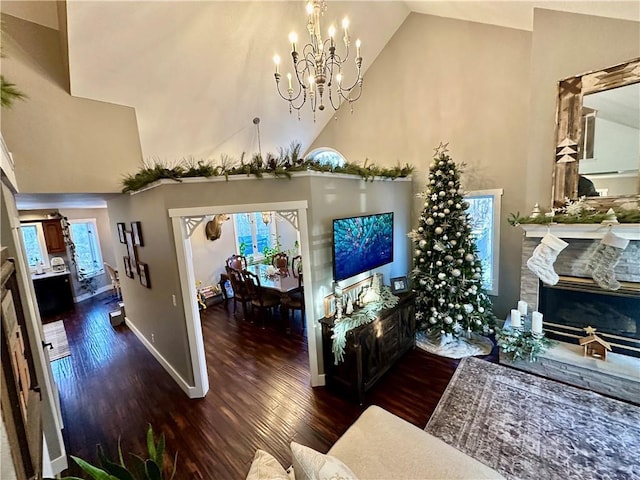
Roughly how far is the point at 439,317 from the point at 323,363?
1.76 m

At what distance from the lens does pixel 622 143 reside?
110 inches

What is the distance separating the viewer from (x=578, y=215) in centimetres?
299

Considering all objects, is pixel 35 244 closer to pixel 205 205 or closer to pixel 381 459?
pixel 205 205

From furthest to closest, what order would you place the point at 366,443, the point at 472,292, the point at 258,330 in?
the point at 258,330 < the point at 472,292 < the point at 366,443

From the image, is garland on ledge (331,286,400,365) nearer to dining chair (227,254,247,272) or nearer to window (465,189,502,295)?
window (465,189,502,295)

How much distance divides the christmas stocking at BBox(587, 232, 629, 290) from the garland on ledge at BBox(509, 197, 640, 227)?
0.19 m

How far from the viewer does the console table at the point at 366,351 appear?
2861 mm

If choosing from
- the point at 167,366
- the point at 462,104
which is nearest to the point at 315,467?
the point at 167,366

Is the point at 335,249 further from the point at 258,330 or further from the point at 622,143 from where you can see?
the point at 622,143

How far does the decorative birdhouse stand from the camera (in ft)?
9.77

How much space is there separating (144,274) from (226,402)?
2048 mm

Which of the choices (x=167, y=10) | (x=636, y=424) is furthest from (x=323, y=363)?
(x=167, y=10)

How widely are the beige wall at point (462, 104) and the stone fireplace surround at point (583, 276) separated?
55 centimetres

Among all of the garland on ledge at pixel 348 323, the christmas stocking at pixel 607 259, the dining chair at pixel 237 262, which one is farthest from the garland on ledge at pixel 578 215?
the dining chair at pixel 237 262
